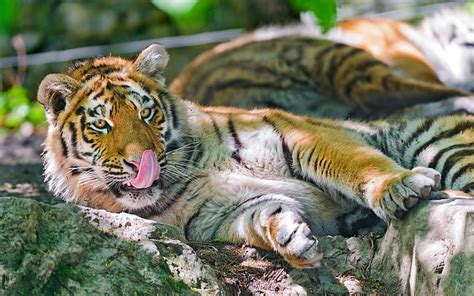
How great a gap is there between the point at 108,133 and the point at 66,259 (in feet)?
2.88

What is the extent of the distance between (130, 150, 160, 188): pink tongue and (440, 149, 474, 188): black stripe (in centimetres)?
120

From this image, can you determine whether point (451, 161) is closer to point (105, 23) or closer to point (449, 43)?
point (449, 43)

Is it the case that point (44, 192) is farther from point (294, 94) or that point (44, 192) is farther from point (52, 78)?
point (294, 94)

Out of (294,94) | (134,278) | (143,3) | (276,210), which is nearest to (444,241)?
(276,210)

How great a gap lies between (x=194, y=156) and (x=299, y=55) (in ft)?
9.38

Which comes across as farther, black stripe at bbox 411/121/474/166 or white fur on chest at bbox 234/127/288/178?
black stripe at bbox 411/121/474/166

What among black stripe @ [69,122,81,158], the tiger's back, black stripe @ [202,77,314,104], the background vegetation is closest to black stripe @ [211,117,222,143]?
black stripe @ [69,122,81,158]

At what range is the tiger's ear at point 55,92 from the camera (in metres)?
3.76

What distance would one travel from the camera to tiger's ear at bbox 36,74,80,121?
3.76 meters

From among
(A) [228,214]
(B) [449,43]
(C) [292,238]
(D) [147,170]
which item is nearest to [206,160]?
(A) [228,214]

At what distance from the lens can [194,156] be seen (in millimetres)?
3912

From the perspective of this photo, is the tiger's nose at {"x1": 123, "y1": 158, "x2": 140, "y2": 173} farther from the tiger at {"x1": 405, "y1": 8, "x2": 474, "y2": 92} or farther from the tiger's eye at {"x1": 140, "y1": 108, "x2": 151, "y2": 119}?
the tiger at {"x1": 405, "y1": 8, "x2": 474, "y2": 92}

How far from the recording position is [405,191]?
328 cm

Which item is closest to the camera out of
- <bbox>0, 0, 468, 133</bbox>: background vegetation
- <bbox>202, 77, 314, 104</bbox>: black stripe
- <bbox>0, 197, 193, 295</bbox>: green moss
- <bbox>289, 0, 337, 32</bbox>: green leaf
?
<bbox>0, 197, 193, 295</bbox>: green moss
